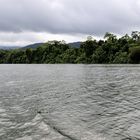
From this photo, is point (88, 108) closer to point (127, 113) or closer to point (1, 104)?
point (127, 113)

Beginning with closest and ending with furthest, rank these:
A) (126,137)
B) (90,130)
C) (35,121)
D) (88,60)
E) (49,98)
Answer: (126,137) → (90,130) → (35,121) → (49,98) → (88,60)

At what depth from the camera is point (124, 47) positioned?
162m

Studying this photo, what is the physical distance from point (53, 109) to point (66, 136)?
8160 mm

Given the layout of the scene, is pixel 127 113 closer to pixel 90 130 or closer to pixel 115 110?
pixel 115 110

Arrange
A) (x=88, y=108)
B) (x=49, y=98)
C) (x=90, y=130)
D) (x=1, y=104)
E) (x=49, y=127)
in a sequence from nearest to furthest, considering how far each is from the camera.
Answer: (x=90, y=130) < (x=49, y=127) < (x=88, y=108) < (x=1, y=104) < (x=49, y=98)

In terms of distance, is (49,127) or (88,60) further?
(88,60)

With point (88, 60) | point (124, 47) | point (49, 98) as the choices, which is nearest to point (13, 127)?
point (49, 98)

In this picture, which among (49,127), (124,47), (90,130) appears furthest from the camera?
(124,47)

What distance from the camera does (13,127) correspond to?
61.0 feet

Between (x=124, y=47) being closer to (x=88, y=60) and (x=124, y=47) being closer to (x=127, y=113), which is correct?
(x=88, y=60)

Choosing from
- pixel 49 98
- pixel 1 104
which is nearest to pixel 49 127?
pixel 1 104

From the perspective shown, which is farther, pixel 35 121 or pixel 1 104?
pixel 1 104

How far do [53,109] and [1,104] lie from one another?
18.7 feet

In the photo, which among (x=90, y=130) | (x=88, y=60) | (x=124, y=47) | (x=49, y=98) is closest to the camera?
(x=90, y=130)
